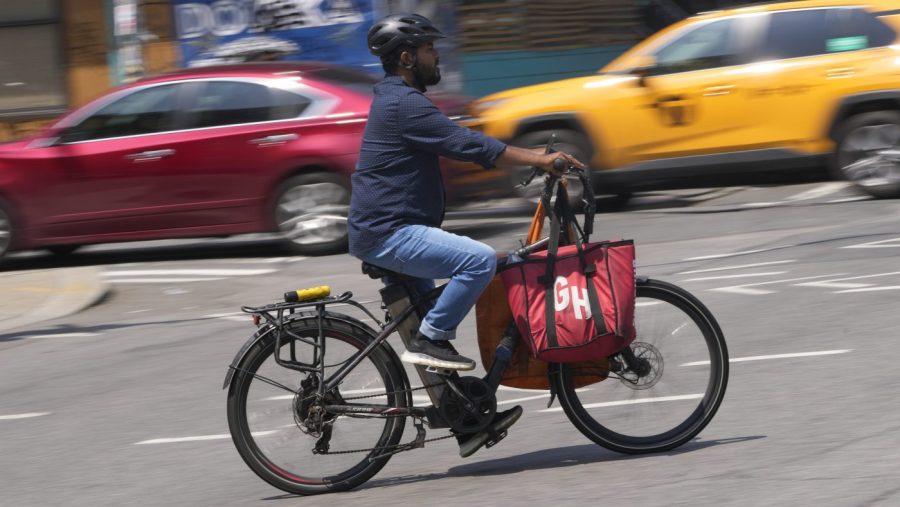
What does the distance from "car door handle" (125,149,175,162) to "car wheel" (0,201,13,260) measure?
124cm

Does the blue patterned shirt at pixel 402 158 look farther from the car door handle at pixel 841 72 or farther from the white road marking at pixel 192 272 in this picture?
the car door handle at pixel 841 72

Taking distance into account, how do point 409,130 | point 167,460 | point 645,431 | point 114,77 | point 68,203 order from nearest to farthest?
point 409,130 → point 645,431 → point 167,460 → point 68,203 → point 114,77

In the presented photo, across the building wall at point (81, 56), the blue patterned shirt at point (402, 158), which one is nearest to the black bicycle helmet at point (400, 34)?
the blue patterned shirt at point (402, 158)

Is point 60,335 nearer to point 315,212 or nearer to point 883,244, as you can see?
point 315,212

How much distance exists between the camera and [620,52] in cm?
2170

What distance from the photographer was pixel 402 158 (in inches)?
212

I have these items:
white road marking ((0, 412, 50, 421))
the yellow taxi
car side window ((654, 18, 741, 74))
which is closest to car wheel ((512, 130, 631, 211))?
the yellow taxi

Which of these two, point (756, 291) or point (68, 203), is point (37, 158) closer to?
point (68, 203)

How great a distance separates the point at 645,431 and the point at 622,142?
863 centimetres

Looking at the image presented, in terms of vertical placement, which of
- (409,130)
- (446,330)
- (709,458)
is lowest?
(709,458)

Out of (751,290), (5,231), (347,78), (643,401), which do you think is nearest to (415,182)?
(643,401)

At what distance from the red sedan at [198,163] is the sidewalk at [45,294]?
58 cm

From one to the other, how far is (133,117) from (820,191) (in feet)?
21.1

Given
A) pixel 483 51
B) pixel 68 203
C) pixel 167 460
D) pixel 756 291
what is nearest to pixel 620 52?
pixel 483 51
